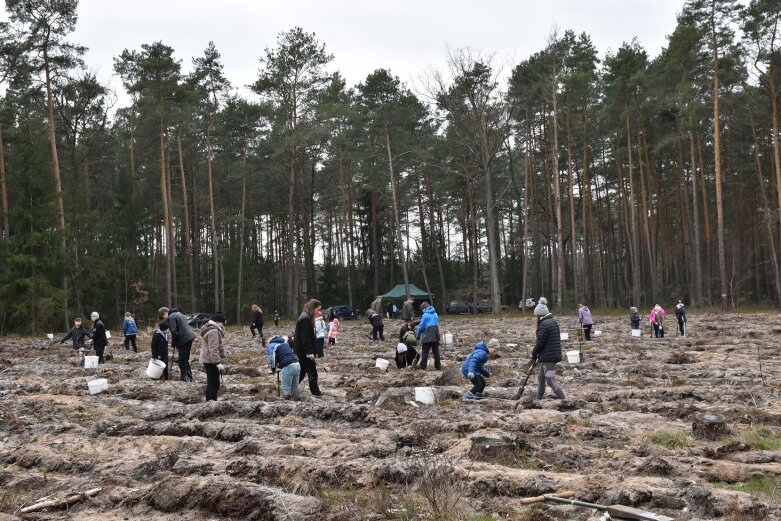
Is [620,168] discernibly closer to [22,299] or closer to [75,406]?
[22,299]

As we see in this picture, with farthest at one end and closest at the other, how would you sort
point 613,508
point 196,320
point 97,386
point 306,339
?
1. point 196,320
2. point 97,386
3. point 306,339
4. point 613,508

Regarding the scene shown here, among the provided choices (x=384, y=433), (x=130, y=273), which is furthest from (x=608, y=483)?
(x=130, y=273)

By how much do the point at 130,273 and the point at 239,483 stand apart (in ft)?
122

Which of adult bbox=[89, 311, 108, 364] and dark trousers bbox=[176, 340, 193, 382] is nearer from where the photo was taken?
dark trousers bbox=[176, 340, 193, 382]

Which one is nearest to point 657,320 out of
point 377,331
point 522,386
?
point 377,331

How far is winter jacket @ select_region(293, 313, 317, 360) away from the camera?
36.7ft

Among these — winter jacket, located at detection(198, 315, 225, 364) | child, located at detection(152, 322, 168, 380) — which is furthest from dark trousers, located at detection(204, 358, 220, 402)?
child, located at detection(152, 322, 168, 380)

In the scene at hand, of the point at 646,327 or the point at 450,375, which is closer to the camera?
the point at 450,375

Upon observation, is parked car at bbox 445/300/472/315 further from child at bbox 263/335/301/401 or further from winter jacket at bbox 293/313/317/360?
child at bbox 263/335/301/401

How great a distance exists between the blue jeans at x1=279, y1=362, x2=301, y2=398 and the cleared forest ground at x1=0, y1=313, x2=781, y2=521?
0.33 meters

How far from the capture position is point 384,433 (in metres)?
8.20

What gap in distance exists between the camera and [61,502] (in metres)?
5.77

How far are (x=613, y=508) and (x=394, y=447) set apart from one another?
2.90 metres

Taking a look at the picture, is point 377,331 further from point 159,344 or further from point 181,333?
point 181,333
